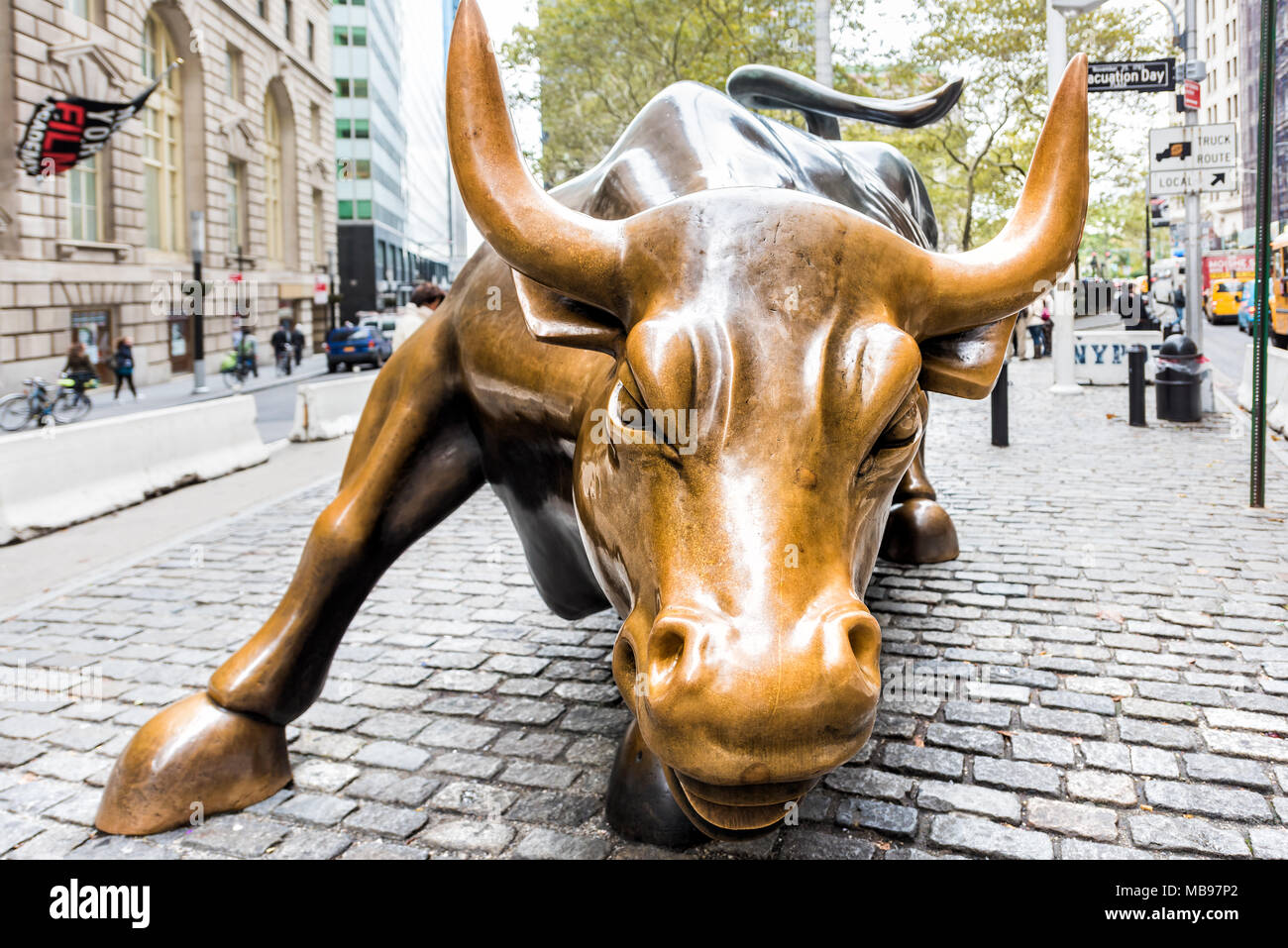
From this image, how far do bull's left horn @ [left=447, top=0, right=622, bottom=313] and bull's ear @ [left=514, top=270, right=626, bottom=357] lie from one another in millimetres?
89

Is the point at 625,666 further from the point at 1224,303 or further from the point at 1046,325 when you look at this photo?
the point at 1224,303

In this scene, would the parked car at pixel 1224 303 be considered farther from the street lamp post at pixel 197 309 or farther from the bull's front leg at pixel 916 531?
the bull's front leg at pixel 916 531

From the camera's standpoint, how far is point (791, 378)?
6.17 ft

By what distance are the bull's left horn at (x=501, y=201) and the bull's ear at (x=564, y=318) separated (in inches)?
3.5

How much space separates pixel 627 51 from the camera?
22.3 m

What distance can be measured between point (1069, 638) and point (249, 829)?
3828mm

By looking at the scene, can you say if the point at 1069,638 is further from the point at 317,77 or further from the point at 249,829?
the point at 317,77

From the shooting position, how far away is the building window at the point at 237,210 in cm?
2939

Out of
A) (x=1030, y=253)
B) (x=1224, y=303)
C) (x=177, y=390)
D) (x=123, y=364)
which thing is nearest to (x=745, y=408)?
(x=1030, y=253)

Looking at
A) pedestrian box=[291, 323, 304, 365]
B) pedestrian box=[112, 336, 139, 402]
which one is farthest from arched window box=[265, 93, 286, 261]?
pedestrian box=[112, 336, 139, 402]

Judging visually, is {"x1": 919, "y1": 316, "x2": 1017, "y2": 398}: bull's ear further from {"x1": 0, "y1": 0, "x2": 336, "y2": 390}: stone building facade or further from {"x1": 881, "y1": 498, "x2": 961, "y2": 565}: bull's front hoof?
{"x1": 0, "y1": 0, "x2": 336, "y2": 390}: stone building facade

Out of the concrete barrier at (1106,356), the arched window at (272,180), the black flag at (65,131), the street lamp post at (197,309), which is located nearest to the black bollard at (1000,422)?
the concrete barrier at (1106,356)

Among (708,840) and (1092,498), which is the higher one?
(1092,498)
